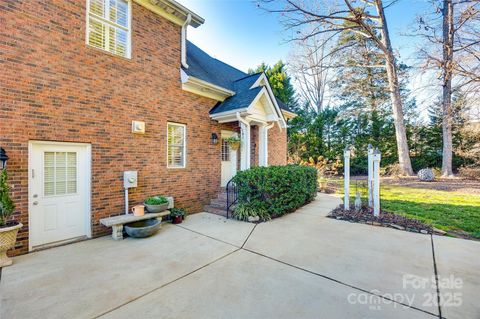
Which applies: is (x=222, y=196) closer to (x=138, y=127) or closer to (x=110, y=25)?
(x=138, y=127)

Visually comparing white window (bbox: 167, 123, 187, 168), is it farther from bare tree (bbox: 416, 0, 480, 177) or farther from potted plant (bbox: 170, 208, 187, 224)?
bare tree (bbox: 416, 0, 480, 177)

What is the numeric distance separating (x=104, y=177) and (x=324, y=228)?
18.8 ft

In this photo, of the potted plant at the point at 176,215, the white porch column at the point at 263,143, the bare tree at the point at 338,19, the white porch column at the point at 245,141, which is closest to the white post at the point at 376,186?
the white porch column at the point at 263,143

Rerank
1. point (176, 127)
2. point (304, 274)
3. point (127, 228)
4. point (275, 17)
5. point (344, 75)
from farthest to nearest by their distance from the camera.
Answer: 1. point (344, 75)
2. point (275, 17)
3. point (176, 127)
4. point (127, 228)
5. point (304, 274)

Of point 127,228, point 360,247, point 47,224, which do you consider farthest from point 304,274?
point 47,224

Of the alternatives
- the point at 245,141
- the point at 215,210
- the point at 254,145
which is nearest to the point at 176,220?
the point at 215,210

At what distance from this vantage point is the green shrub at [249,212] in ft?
21.4

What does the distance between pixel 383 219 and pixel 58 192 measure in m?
8.30

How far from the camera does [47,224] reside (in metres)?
4.65

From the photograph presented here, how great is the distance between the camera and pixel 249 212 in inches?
259

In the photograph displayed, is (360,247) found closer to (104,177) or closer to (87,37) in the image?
(104,177)

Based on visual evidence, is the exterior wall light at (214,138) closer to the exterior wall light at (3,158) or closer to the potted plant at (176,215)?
the potted plant at (176,215)

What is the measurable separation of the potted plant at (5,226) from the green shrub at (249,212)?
15.6ft

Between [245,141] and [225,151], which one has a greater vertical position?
[245,141]
